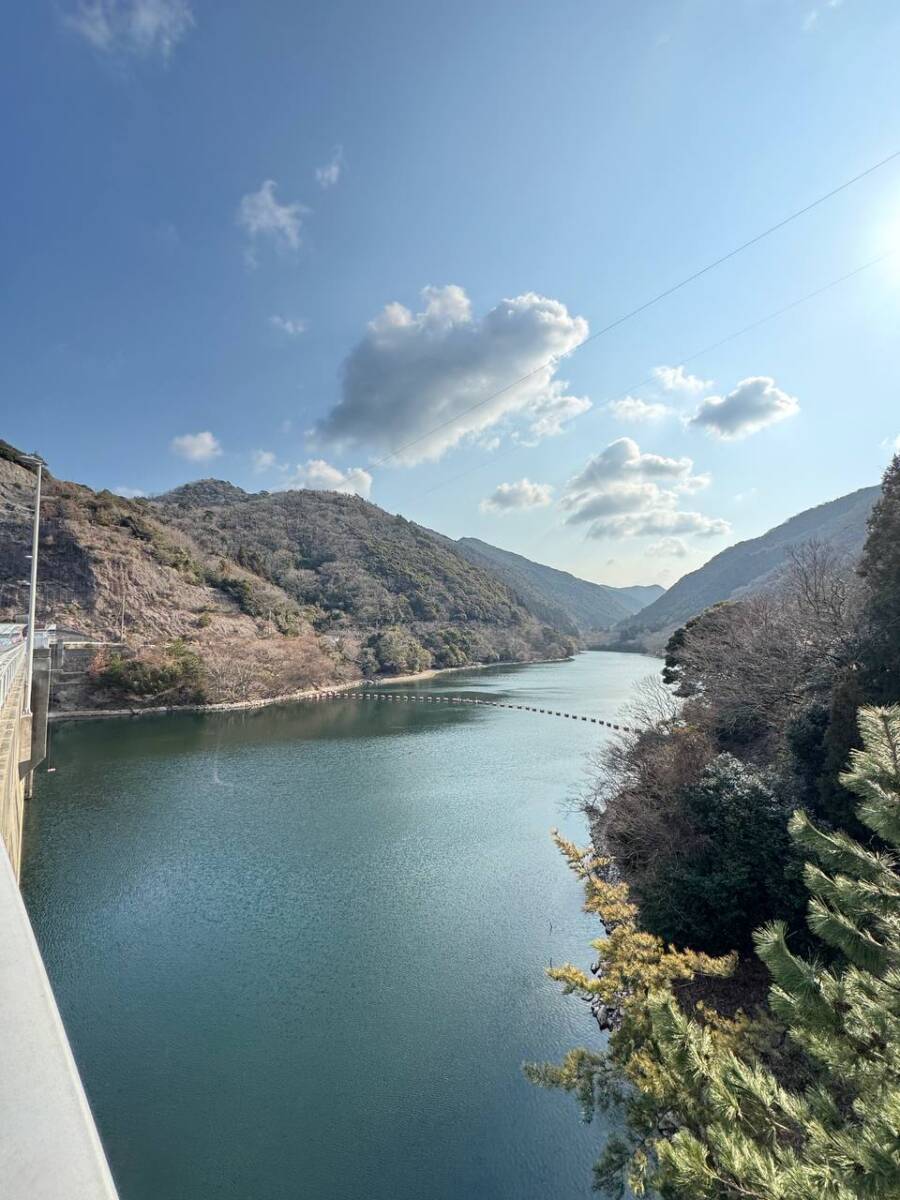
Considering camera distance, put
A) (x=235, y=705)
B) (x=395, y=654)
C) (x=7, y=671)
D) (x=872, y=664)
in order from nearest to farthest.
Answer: (x=872, y=664), (x=7, y=671), (x=235, y=705), (x=395, y=654)

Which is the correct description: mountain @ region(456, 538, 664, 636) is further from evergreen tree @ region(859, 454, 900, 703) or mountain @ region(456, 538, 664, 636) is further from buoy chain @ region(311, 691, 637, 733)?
evergreen tree @ region(859, 454, 900, 703)

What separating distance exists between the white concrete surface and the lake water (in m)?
5.43

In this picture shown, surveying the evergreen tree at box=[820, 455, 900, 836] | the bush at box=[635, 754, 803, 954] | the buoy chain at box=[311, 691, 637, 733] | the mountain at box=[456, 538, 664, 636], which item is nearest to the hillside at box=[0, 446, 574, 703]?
the buoy chain at box=[311, 691, 637, 733]

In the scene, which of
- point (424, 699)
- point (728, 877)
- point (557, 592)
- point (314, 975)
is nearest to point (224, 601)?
point (424, 699)

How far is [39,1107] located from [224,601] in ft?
152

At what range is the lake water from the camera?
5695mm

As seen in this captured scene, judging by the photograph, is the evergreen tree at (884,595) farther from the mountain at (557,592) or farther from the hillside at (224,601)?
the mountain at (557,592)

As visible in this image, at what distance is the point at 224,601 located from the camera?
4456 centimetres

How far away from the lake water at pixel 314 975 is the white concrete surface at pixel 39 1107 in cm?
543

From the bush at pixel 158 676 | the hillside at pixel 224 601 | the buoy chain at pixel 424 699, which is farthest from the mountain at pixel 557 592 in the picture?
the bush at pixel 158 676

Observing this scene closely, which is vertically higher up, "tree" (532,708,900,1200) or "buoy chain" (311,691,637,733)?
"tree" (532,708,900,1200)

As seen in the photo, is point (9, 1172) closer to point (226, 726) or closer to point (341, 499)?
point (226, 726)

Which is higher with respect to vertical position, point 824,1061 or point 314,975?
point 824,1061

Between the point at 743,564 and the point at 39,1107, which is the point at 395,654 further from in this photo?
the point at 743,564
